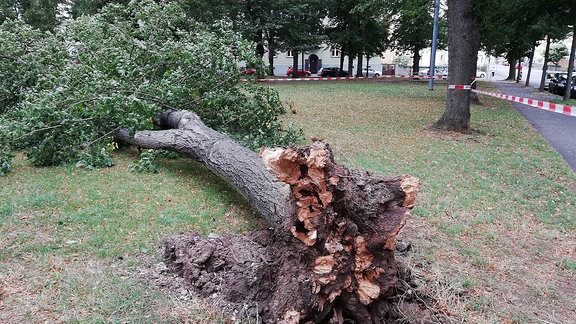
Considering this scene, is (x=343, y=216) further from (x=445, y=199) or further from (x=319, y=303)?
(x=445, y=199)

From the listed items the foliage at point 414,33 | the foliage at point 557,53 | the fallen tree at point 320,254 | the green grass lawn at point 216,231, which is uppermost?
the foliage at point 414,33

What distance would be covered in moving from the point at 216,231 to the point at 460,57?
8.12 m

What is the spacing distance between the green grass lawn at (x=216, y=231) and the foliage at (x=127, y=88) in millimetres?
559

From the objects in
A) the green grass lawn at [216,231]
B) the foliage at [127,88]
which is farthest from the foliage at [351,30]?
the green grass lawn at [216,231]

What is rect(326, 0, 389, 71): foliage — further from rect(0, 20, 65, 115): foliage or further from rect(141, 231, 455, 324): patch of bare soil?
rect(141, 231, 455, 324): patch of bare soil

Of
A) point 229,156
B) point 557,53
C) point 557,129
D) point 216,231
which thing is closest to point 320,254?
point 216,231

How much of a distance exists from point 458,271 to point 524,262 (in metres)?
0.72

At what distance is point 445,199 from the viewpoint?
5242mm

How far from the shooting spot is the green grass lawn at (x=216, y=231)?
298cm

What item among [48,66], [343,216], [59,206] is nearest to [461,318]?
[343,216]

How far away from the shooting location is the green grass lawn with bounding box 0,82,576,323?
2982 mm

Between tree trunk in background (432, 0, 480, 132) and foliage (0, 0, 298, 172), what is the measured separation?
457 centimetres

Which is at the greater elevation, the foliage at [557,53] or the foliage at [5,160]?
the foliage at [557,53]

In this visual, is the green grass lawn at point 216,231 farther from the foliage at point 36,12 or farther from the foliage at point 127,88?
the foliage at point 36,12
